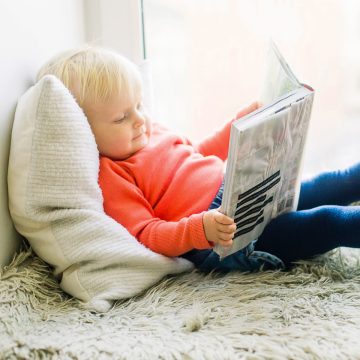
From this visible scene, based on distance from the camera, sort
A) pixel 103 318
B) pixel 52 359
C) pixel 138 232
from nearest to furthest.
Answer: pixel 52 359, pixel 103 318, pixel 138 232

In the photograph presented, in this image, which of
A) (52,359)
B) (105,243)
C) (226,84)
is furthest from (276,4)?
(52,359)

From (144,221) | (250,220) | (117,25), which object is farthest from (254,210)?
(117,25)

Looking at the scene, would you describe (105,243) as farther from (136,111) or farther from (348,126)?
(348,126)

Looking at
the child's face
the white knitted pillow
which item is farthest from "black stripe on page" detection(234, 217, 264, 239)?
the child's face

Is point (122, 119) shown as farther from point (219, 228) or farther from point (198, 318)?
point (198, 318)

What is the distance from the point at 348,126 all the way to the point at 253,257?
48 cm

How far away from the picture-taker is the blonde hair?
88 cm

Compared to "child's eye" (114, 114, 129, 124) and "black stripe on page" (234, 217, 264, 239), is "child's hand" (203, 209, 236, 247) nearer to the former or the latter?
"black stripe on page" (234, 217, 264, 239)

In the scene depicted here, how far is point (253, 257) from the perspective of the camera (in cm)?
88

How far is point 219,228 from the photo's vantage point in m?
0.78

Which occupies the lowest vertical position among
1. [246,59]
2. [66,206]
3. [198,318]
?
[198,318]

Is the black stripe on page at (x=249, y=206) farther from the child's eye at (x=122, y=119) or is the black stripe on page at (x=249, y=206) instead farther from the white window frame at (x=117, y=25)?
the white window frame at (x=117, y=25)

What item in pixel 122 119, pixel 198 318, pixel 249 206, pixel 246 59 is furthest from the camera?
pixel 246 59

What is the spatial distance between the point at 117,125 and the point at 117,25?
0.37 metres
